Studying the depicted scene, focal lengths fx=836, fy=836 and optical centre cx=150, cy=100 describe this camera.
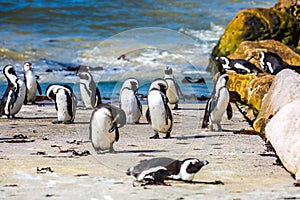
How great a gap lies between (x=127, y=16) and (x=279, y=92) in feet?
86.6

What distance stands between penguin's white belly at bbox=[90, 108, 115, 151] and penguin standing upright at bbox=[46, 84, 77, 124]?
2.76 metres

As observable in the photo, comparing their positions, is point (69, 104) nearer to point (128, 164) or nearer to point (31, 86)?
point (31, 86)

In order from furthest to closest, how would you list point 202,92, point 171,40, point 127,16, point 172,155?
1. point 127,16
2. point 171,40
3. point 202,92
4. point 172,155

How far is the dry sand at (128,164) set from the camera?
6.84 metres

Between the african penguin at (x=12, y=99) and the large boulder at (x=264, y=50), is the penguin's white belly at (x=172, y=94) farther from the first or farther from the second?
the large boulder at (x=264, y=50)

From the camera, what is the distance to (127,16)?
117 ft

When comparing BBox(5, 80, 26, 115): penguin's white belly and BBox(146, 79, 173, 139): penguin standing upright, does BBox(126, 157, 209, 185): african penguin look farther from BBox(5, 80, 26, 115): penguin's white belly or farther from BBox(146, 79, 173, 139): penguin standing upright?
BBox(5, 80, 26, 115): penguin's white belly

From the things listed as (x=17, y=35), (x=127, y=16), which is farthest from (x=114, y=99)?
(x=127, y=16)

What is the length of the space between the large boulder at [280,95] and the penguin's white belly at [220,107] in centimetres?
57

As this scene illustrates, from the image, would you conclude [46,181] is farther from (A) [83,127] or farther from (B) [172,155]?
(A) [83,127]

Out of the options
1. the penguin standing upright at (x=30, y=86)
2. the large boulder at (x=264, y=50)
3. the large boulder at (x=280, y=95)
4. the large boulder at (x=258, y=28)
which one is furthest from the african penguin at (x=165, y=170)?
the large boulder at (x=258, y=28)

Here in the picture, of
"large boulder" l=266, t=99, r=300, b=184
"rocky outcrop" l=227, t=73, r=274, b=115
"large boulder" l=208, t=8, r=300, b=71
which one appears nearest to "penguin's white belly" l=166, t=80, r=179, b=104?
"rocky outcrop" l=227, t=73, r=274, b=115

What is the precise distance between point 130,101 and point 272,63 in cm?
413

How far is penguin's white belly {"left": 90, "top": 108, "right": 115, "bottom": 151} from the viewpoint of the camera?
8.45 meters
